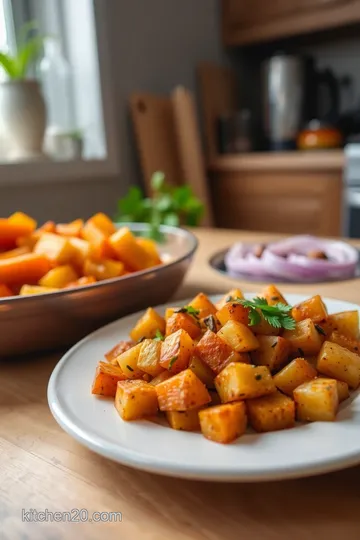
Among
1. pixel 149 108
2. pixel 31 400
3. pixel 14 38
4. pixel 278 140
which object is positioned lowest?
pixel 31 400

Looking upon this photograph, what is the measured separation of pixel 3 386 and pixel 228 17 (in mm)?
3077

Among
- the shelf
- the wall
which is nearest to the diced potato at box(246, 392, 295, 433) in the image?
the wall

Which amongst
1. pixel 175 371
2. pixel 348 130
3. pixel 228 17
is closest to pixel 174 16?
pixel 228 17

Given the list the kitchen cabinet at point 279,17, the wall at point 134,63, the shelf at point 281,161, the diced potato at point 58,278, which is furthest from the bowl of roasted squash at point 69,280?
the kitchen cabinet at point 279,17

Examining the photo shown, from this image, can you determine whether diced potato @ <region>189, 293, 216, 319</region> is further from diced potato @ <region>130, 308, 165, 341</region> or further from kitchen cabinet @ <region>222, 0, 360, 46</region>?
kitchen cabinet @ <region>222, 0, 360, 46</region>

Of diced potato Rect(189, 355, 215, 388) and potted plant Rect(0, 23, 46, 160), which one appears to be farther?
potted plant Rect(0, 23, 46, 160)

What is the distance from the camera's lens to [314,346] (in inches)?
22.0

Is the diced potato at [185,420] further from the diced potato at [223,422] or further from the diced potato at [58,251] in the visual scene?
the diced potato at [58,251]

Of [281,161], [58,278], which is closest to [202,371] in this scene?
[58,278]

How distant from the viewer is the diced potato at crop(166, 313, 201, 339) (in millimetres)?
581

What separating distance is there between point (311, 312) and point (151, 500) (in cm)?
28

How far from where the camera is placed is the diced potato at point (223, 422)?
17.3 inches

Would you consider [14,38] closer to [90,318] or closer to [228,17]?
[228,17]

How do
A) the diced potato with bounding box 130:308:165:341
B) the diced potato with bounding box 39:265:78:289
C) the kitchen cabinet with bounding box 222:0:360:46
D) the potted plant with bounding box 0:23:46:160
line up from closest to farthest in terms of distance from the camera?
the diced potato with bounding box 130:308:165:341 < the diced potato with bounding box 39:265:78:289 < the potted plant with bounding box 0:23:46:160 < the kitchen cabinet with bounding box 222:0:360:46
